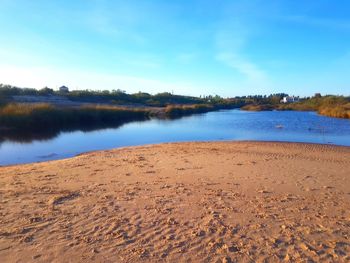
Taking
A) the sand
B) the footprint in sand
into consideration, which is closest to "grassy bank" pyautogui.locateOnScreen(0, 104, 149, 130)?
the sand

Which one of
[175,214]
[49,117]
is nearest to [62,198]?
[175,214]

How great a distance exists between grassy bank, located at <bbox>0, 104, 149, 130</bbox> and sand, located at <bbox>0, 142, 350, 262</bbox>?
17989 mm

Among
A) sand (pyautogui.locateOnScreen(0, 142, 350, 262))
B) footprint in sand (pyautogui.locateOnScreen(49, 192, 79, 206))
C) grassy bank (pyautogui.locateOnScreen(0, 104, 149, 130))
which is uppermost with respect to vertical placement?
sand (pyautogui.locateOnScreen(0, 142, 350, 262))

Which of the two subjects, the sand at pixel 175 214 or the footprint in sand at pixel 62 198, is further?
the footprint in sand at pixel 62 198

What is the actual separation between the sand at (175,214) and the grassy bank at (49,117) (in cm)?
1799

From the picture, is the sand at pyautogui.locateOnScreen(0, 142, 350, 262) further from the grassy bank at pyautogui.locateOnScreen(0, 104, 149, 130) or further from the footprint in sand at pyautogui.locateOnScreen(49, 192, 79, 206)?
the grassy bank at pyautogui.locateOnScreen(0, 104, 149, 130)

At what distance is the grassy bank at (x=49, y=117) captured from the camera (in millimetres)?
25812

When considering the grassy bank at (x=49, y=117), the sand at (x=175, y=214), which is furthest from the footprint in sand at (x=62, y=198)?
the grassy bank at (x=49, y=117)

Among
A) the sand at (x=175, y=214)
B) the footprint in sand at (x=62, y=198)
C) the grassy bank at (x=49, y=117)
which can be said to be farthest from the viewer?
the grassy bank at (x=49, y=117)

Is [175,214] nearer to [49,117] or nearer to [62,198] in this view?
[62,198]

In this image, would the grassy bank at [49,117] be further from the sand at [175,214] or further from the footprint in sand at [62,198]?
the footprint in sand at [62,198]

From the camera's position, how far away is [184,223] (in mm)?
5387

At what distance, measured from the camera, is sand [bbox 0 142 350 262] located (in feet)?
14.4

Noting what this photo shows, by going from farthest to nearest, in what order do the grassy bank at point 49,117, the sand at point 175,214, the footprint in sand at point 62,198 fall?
the grassy bank at point 49,117 → the footprint in sand at point 62,198 → the sand at point 175,214
